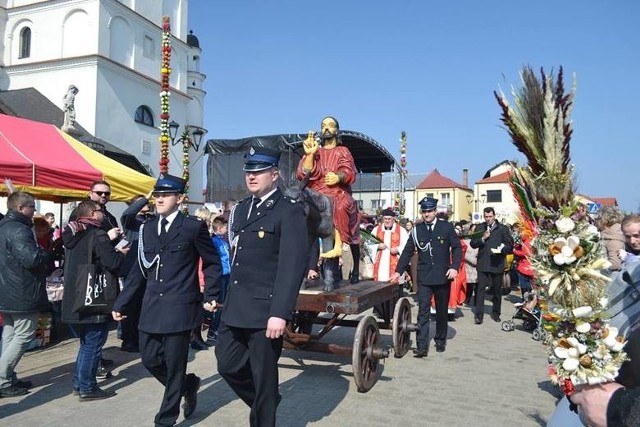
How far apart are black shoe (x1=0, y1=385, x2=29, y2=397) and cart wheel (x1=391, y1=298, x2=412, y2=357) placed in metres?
3.89

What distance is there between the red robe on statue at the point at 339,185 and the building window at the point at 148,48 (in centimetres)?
2585

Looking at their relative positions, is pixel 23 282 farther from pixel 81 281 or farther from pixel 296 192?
pixel 296 192

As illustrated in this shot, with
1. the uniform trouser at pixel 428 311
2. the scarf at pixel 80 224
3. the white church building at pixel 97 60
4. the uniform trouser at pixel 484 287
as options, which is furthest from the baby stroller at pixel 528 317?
the white church building at pixel 97 60

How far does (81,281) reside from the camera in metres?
4.56

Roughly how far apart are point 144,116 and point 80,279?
997 inches

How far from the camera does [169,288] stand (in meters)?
3.73

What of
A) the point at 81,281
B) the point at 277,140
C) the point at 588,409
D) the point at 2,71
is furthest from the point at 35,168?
the point at 2,71

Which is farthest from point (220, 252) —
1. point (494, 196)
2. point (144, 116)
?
point (494, 196)

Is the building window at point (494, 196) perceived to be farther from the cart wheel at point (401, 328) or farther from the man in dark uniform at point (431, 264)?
the cart wheel at point (401, 328)

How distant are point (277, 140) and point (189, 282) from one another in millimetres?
11759

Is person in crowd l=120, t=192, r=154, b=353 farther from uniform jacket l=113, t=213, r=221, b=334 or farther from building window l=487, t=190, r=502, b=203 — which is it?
building window l=487, t=190, r=502, b=203

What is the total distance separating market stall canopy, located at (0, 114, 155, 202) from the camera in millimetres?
6594

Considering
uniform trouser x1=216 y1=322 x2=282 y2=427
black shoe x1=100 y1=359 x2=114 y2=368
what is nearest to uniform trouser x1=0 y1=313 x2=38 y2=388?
black shoe x1=100 y1=359 x2=114 y2=368

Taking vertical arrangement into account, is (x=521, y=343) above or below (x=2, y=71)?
below
